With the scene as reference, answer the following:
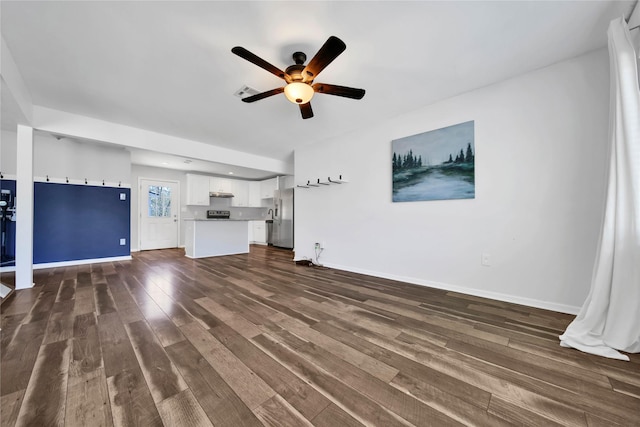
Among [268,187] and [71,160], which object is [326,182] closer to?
[268,187]

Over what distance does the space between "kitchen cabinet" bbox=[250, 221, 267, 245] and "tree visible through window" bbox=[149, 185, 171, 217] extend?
265 cm

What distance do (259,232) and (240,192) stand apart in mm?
1533

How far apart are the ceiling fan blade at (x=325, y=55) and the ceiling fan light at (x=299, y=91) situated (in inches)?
3.2

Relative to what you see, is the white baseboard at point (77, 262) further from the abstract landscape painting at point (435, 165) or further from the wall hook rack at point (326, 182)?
the abstract landscape painting at point (435, 165)

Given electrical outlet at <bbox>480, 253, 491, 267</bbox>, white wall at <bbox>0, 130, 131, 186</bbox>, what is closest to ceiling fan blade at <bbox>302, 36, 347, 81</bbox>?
electrical outlet at <bbox>480, 253, 491, 267</bbox>

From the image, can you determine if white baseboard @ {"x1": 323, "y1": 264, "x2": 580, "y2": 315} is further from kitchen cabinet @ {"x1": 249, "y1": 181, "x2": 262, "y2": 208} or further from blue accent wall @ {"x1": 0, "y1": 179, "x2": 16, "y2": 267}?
blue accent wall @ {"x1": 0, "y1": 179, "x2": 16, "y2": 267}

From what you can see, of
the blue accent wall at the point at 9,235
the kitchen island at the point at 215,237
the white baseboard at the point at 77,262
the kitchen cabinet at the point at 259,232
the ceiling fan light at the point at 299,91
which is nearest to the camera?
the ceiling fan light at the point at 299,91

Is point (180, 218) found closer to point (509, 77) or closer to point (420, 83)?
point (420, 83)

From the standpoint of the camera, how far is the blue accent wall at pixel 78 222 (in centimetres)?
403

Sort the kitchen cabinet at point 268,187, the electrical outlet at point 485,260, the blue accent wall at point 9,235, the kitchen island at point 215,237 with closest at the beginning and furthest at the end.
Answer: the electrical outlet at point 485,260 < the blue accent wall at point 9,235 < the kitchen island at point 215,237 < the kitchen cabinet at point 268,187

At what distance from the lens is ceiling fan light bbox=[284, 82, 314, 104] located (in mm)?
2133

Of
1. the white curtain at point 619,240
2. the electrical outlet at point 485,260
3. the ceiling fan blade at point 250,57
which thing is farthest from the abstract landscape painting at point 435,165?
the ceiling fan blade at point 250,57

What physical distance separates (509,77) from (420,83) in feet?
3.11

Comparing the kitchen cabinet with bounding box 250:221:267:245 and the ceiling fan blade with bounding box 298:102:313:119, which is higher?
the ceiling fan blade with bounding box 298:102:313:119
